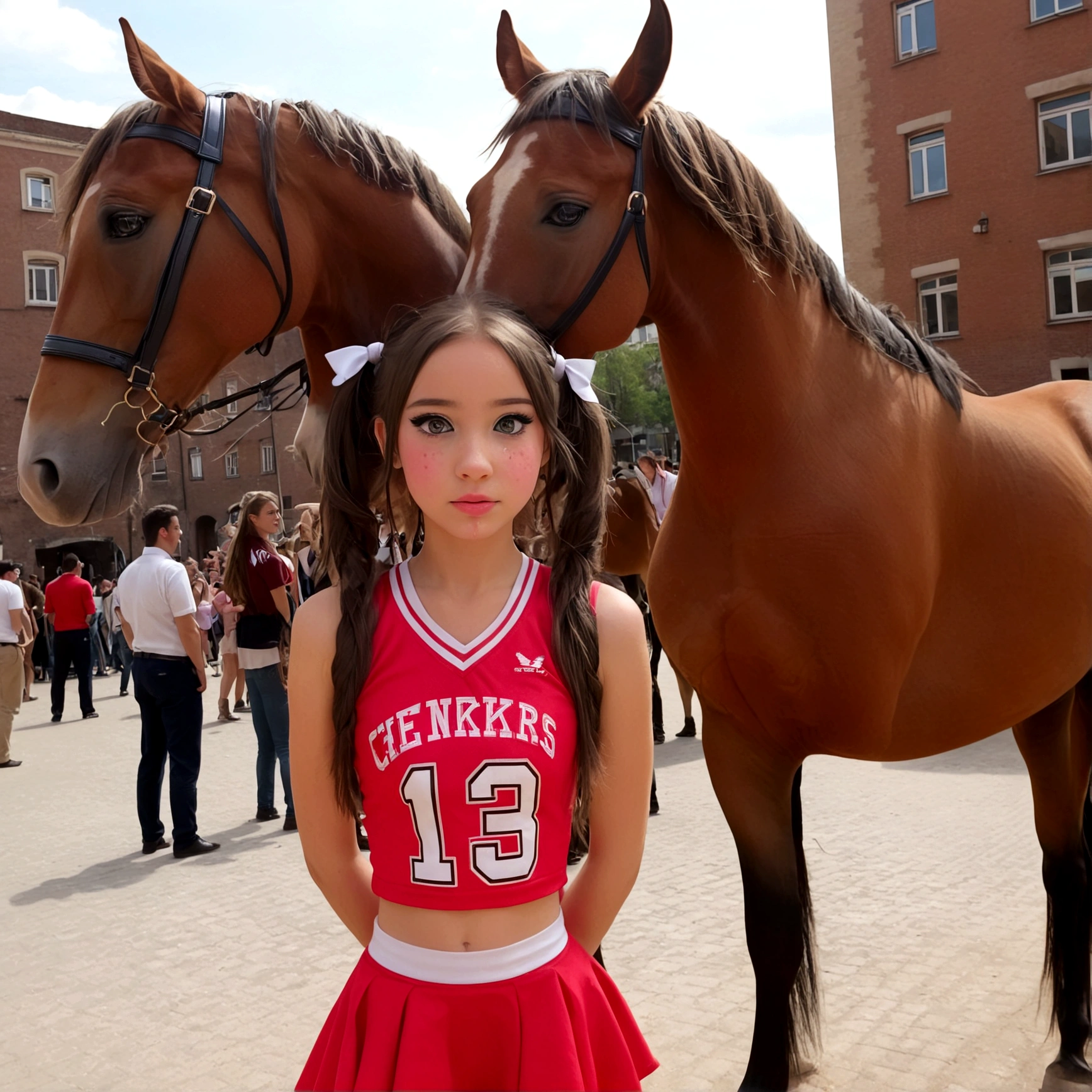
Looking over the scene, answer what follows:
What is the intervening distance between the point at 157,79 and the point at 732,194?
130 centimetres

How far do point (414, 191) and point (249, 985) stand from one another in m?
3.44

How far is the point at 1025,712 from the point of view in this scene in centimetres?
294

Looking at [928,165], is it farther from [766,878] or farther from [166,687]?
[766,878]

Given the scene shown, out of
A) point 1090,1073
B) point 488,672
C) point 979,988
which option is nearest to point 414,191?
point 488,672

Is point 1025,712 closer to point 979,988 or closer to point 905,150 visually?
point 979,988

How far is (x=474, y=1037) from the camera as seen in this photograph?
1.48 m

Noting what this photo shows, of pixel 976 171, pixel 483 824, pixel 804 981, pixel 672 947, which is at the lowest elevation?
pixel 672 947

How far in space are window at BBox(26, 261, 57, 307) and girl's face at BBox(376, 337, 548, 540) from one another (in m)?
33.8

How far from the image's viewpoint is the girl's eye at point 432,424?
156 cm

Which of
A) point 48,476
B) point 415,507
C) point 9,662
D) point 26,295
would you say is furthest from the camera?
point 26,295

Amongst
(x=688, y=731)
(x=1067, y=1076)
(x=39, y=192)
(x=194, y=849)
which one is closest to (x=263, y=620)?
(x=194, y=849)

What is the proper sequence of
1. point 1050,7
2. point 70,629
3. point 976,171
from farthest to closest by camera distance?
point 976,171 < point 1050,7 < point 70,629

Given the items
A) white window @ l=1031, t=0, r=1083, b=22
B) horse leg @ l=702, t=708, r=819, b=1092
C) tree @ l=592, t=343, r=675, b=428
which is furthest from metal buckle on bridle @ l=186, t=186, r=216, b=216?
tree @ l=592, t=343, r=675, b=428

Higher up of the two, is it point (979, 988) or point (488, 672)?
point (488, 672)
